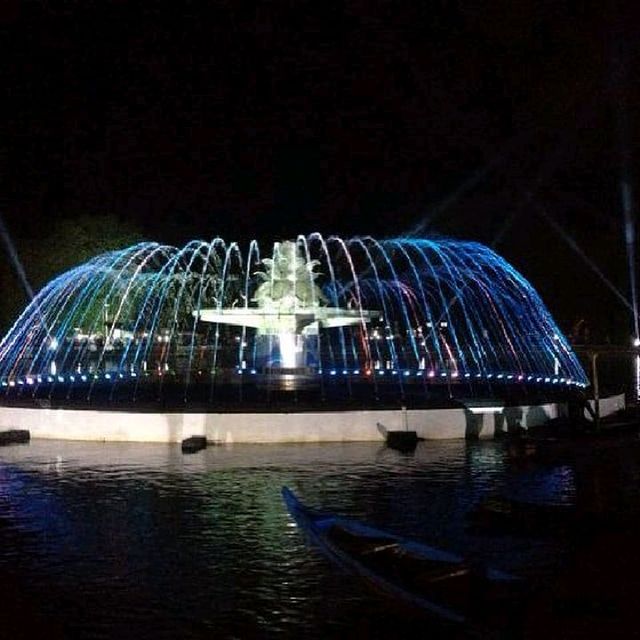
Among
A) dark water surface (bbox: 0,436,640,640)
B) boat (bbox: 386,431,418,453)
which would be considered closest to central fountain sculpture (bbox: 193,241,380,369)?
boat (bbox: 386,431,418,453)

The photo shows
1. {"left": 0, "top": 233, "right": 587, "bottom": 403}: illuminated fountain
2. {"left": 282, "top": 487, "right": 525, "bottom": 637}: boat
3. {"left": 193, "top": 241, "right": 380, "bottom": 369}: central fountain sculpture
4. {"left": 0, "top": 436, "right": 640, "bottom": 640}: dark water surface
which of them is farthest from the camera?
{"left": 193, "top": 241, "right": 380, "bottom": 369}: central fountain sculpture

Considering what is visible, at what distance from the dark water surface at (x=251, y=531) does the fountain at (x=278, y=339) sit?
4339mm

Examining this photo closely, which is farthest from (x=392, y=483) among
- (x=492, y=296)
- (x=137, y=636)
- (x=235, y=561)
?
(x=492, y=296)

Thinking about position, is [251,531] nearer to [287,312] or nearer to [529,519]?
[529,519]

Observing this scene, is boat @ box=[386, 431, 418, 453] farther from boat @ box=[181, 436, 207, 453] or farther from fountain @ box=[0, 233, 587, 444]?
boat @ box=[181, 436, 207, 453]

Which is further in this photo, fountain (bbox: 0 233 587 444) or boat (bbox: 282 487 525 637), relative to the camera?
fountain (bbox: 0 233 587 444)

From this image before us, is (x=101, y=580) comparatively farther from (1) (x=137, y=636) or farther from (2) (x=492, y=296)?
(2) (x=492, y=296)

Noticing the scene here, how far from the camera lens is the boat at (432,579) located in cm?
919

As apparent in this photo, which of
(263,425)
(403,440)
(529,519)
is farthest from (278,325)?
Answer: (529,519)

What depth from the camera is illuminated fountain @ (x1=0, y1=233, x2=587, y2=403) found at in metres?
36.7

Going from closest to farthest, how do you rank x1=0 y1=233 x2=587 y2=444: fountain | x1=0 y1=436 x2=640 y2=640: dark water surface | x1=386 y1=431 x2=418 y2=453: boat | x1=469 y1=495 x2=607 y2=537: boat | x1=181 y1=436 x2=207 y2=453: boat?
x1=0 y1=436 x2=640 y2=640: dark water surface → x1=469 y1=495 x2=607 y2=537: boat → x1=181 y1=436 x2=207 y2=453: boat → x1=386 y1=431 x2=418 y2=453: boat → x1=0 y1=233 x2=587 y2=444: fountain

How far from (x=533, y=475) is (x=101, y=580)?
10.7 m

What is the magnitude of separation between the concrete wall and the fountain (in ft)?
1.55

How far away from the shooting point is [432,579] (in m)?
9.91
